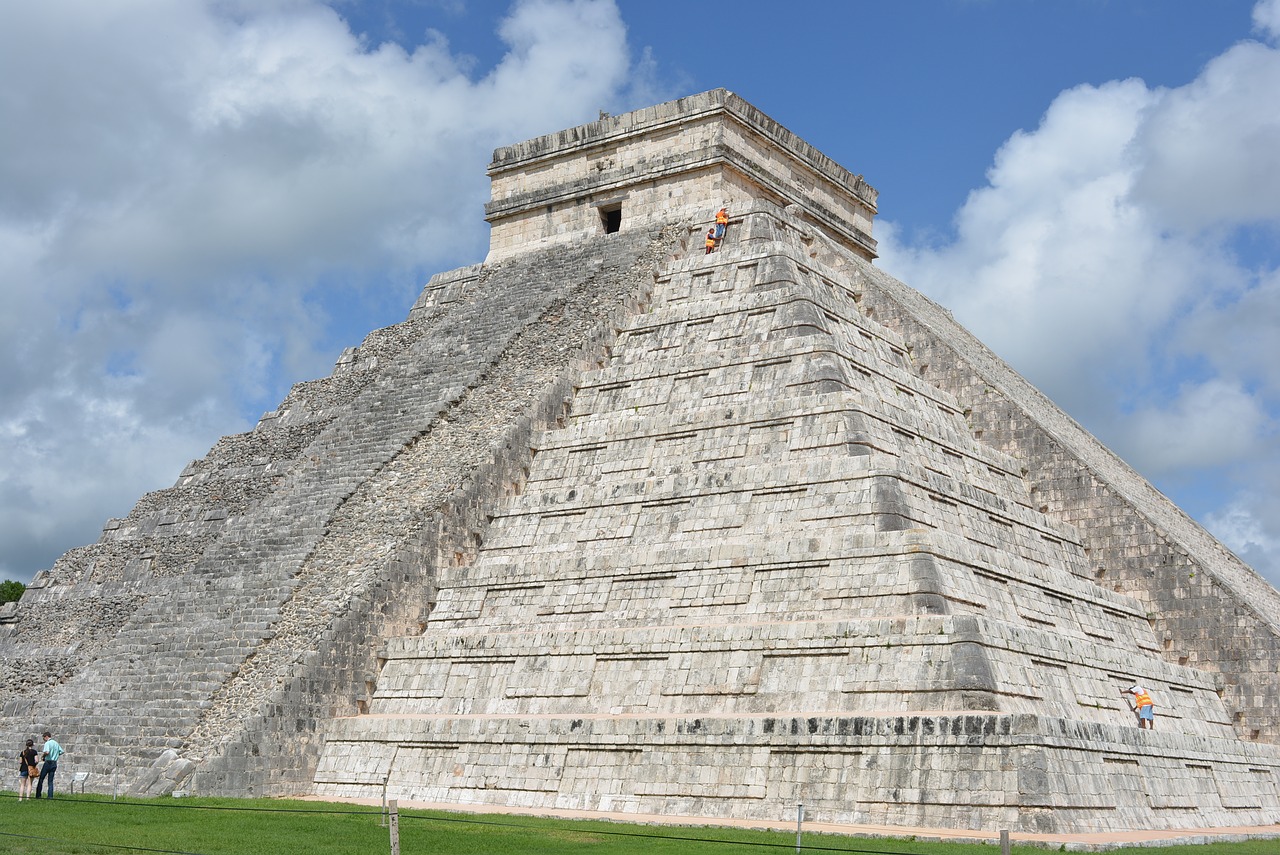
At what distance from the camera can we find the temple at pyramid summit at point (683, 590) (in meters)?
13.8

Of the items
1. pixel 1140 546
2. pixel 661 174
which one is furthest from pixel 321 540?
pixel 1140 546

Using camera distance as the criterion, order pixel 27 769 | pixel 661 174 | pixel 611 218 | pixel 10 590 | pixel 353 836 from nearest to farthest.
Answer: pixel 353 836, pixel 27 769, pixel 661 174, pixel 611 218, pixel 10 590

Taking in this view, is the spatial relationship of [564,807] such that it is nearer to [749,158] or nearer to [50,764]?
[50,764]

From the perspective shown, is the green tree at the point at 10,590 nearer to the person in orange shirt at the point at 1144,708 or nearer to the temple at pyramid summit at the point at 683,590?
the temple at pyramid summit at the point at 683,590

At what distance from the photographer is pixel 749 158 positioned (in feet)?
78.0

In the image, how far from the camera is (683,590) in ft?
51.6

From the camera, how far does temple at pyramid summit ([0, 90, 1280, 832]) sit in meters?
13.8

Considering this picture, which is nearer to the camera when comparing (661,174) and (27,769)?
(27,769)

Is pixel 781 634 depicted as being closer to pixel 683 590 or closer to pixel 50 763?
pixel 683 590

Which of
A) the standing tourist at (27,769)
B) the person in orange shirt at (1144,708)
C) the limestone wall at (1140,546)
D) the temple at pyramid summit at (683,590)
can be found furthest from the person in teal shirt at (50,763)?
the limestone wall at (1140,546)

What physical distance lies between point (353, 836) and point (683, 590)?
4807mm

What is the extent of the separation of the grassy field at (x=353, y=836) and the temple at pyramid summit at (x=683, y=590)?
1072mm

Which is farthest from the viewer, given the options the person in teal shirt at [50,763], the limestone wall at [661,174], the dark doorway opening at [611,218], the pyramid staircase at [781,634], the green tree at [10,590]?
the green tree at [10,590]

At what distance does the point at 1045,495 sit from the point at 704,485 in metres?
5.34
